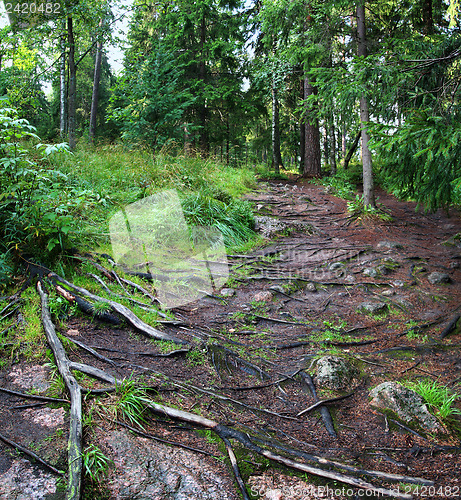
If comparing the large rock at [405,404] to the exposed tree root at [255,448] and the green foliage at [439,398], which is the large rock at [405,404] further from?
the exposed tree root at [255,448]

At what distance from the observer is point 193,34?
13.7 meters

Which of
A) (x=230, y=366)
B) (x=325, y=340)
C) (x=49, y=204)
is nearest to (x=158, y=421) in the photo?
(x=230, y=366)

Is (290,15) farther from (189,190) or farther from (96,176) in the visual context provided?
(96,176)

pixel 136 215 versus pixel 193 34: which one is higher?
pixel 193 34

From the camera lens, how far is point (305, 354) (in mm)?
3262

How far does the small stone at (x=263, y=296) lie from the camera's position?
15.1 ft

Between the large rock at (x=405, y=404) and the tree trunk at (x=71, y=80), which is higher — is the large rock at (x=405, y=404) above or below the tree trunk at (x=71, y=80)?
below

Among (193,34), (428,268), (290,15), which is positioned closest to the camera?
(428,268)

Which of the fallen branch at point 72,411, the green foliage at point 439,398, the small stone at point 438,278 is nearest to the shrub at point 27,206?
the fallen branch at point 72,411

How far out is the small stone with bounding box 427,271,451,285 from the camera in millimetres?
4770

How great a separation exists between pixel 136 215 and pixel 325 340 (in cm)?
386

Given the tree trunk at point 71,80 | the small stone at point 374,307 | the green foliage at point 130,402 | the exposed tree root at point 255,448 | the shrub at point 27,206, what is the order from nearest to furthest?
the exposed tree root at point 255,448, the green foliage at point 130,402, the shrub at point 27,206, the small stone at point 374,307, the tree trunk at point 71,80

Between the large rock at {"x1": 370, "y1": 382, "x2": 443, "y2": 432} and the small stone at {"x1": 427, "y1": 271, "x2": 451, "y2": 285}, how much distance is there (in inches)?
119

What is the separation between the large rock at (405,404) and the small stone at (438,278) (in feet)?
9.90
